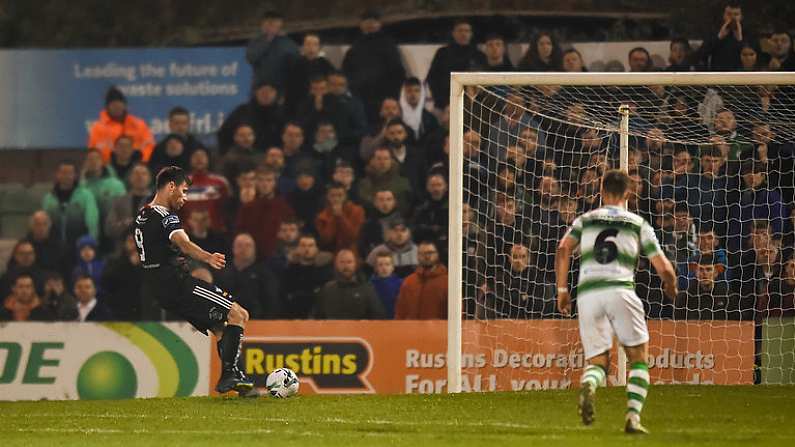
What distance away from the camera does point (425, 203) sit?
580 inches

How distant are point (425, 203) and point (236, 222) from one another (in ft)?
6.68

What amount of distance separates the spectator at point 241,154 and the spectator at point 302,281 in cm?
149

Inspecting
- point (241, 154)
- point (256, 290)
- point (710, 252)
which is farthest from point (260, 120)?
point (710, 252)

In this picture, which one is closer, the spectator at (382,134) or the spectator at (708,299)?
the spectator at (708,299)

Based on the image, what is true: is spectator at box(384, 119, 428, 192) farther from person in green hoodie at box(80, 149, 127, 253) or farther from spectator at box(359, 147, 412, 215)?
person in green hoodie at box(80, 149, 127, 253)

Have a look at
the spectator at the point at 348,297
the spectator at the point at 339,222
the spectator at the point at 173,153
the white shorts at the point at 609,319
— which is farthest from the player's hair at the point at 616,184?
the spectator at the point at 173,153

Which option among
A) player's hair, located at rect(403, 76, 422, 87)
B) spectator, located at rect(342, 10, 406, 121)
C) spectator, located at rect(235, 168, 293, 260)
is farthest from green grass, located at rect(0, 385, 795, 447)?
spectator, located at rect(342, 10, 406, 121)

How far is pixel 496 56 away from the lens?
1505 cm

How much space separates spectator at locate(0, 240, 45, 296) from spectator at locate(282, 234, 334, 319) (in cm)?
269

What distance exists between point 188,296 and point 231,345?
1.82ft

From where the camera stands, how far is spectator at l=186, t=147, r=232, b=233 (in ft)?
50.2

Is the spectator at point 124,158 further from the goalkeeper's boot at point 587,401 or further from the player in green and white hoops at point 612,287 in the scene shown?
the goalkeeper's boot at point 587,401

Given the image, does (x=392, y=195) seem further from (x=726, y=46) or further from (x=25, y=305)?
(x=25, y=305)

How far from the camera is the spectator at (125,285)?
1470 cm
